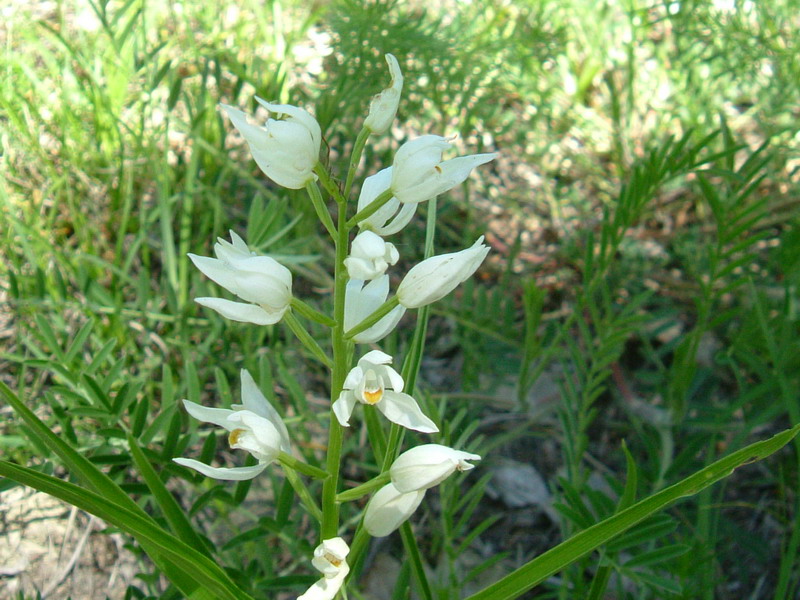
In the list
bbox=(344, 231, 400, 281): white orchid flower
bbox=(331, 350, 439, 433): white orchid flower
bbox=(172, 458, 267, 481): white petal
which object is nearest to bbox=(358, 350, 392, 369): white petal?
bbox=(331, 350, 439, 433): white orchid flower

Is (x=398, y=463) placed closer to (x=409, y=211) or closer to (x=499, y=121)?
(x=409, y=211)

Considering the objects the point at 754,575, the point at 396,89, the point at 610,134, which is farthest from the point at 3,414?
the point at 610,134

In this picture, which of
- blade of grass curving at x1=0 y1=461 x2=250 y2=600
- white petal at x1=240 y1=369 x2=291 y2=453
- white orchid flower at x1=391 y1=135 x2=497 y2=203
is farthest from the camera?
white petal at x1=240 y1=369 x2=291 y2=453

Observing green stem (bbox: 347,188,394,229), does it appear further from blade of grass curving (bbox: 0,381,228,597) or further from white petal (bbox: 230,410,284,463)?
blade of grass curving (bbox: 0,381,228,597)

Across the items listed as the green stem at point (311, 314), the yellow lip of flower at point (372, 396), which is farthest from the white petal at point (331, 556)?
the green stem at point (311, 314)

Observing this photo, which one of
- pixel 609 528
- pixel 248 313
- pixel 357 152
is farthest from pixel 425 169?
pixel 609 528

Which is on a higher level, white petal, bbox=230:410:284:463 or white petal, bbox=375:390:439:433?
white petal, bbox=375:390:439:433
